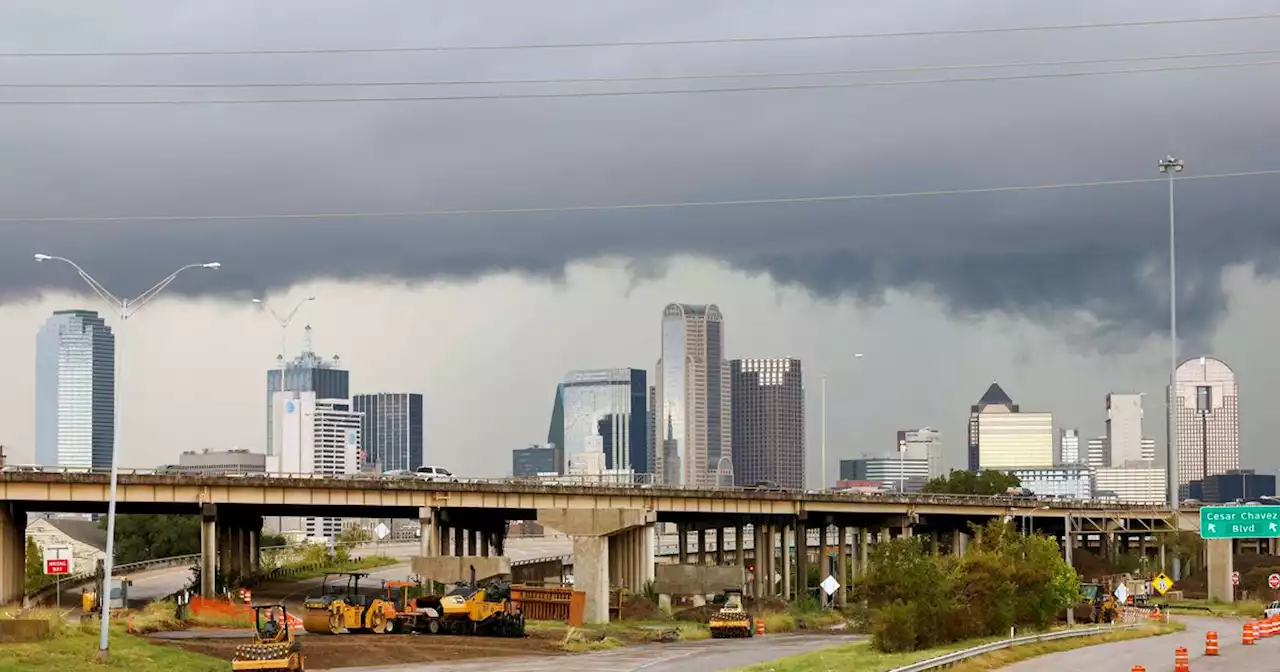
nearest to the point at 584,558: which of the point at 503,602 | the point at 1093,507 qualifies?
the point at 503,602

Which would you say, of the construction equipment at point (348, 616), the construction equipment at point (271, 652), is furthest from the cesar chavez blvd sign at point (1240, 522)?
the construction equipment at point (271, 652)

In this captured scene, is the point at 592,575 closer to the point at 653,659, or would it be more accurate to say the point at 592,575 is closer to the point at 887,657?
the point at 653,659

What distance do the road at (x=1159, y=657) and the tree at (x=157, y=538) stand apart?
409 feet

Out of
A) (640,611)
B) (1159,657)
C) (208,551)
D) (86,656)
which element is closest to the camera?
(86,656)

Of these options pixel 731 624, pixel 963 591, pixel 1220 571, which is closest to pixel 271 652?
pixel 963 591

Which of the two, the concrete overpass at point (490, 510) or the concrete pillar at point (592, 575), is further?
the concrete overpass at point (490, 510)

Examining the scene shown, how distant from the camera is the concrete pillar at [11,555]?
97312 millimetres

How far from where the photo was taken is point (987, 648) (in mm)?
60312

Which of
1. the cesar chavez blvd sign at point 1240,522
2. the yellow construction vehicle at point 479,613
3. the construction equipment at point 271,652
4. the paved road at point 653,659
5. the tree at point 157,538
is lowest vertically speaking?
the tree at point 157,538

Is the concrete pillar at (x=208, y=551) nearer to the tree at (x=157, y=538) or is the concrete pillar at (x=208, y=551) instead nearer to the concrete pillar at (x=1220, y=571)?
the concrete pillar at (x=1220, y=571)

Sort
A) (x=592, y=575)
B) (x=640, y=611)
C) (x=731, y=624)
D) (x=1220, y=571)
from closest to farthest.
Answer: (x=731, y=624), (x=592, y=575), (x=640, y=611), (x=1220, y=571)

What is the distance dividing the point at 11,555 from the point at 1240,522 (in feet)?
235

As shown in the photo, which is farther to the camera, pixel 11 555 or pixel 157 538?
pixel 157 538

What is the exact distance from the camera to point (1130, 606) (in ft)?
364
